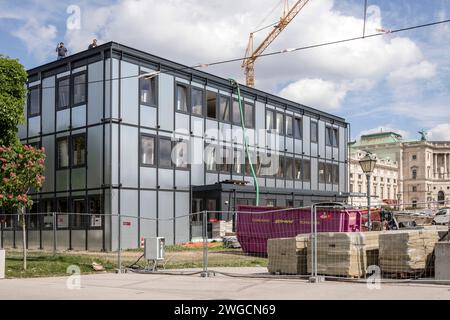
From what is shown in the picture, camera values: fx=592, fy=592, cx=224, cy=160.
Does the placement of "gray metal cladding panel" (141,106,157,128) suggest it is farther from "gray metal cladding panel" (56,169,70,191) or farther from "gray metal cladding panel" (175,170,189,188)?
"gray metal cladding panel" (56,169,70,191)

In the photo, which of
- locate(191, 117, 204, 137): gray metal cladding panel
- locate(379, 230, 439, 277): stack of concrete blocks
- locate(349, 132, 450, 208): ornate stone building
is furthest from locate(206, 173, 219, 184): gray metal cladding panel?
locate(349, 132, 450, 208): ornate stone building

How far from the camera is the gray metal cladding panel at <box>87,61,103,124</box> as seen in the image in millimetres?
28109

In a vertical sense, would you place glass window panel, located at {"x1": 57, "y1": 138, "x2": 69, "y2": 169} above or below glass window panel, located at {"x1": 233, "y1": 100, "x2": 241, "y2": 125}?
below

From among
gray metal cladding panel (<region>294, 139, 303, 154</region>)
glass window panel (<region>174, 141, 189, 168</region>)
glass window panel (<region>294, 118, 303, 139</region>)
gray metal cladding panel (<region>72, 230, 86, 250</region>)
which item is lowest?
gray metal cladding panel (<region>72, 230, 86, 250</region>)

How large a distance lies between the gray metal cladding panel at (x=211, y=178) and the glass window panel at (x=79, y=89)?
26.9ft

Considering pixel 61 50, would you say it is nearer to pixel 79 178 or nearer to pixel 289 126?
pixel 79 178

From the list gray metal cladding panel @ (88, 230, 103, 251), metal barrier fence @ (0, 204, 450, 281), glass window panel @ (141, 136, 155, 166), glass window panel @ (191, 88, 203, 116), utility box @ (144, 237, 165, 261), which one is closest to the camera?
metal barrier fence @ (0, 204, 450, 281)

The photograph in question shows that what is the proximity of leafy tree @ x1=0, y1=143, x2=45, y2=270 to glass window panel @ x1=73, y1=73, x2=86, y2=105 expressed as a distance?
402 inches

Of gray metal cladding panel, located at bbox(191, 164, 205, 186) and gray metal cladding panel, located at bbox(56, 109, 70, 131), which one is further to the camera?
gray metal cladding panel, located at bbox(191, 164, 205, 186)

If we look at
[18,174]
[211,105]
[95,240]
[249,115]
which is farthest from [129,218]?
[249,115]

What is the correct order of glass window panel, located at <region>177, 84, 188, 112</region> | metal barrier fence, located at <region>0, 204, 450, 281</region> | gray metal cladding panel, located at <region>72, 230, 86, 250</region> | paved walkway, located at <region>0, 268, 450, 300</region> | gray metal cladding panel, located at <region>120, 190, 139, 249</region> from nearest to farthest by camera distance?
paved walkway, located at <region>0, 268, 450, 300</region>
metal barrier fence, located at <region>0, 204, 450, 281</region>
gray metal cladding panel, located at <region>120, 190, 139, 249</region>
gray metal cladding panel, located at <region>72, 230, 86, 250</region>
glass window panel, located at <region>177, 84, 188, 112</region>

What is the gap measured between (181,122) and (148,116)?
8.22 feet
